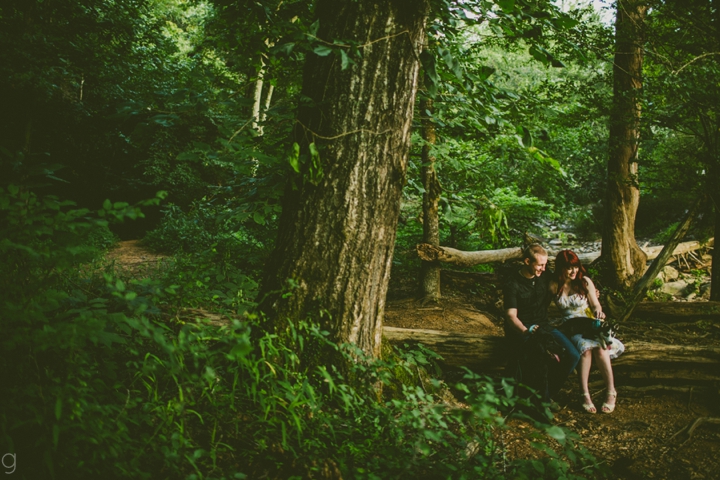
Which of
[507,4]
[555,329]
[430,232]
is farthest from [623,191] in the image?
[507,4]

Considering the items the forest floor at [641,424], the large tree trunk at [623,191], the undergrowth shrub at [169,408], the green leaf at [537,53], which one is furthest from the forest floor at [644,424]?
the green leaf at [537,53]

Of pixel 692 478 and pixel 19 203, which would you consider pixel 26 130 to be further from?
pixel 692 478

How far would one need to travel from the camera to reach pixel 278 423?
222 cm

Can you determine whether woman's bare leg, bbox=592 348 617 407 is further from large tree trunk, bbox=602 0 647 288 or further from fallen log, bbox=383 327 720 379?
large tree trunk, bbox=602 0 647 288

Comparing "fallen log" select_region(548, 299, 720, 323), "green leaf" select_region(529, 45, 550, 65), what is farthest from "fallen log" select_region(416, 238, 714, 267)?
"green leaf" select_region(529, 45, 550, 65)

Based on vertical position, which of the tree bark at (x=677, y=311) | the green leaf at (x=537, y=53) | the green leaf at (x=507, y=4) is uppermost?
the green leaf at (x=507, y=4)

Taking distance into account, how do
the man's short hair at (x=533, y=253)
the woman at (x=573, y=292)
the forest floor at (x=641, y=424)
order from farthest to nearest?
the woman at (x=573, y=292), the man's short hair at (x=533, y=253), the forest floor at (x=641, y=424)

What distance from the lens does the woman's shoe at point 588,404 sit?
4039mm

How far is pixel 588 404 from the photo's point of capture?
4.07 meters

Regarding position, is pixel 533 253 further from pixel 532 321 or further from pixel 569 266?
pixel 532 321

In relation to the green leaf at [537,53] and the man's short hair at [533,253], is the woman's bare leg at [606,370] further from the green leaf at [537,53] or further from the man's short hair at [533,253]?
the green leaf at [537,53]

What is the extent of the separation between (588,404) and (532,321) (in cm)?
88

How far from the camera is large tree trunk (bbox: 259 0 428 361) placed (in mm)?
2717

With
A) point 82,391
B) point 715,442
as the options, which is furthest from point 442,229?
point 82,391
